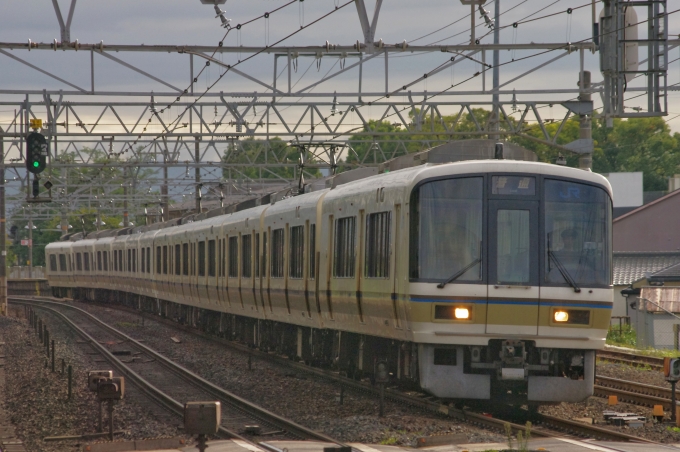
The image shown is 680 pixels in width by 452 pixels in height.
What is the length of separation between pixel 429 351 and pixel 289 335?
26.1 ft

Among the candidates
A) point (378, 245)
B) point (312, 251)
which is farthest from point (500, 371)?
point (312, 251)

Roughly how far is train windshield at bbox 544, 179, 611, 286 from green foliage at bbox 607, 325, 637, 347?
703 inches

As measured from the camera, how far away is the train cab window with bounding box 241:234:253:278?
20.8 metres

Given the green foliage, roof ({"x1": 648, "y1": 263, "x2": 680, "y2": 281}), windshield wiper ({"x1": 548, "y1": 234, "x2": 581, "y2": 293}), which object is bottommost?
the green foliage

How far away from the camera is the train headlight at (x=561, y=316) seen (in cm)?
1149

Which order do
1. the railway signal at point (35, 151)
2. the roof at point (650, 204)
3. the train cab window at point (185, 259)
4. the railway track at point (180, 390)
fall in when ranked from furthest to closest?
the roof at point (650, 204), the train cab window at point (185, 259), the railway signal at point (35, 151), the railway track at point (180, 390)

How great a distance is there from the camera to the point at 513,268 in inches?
452

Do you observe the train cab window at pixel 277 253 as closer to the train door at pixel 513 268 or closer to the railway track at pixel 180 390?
the railway track at pixel 180 390

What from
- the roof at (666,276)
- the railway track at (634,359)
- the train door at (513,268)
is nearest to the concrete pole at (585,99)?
the railway track at (634,359)

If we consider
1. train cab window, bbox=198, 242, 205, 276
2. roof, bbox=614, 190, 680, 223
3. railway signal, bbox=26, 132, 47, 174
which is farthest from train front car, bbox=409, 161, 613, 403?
roof, bbox=614, 190, 680, 223

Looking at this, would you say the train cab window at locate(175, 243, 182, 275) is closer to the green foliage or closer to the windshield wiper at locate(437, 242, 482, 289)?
the green foliage

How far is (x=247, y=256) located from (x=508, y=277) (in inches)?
404

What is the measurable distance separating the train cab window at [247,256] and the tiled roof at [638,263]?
69.3 feet

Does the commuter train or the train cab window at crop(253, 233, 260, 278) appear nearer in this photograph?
the commuter train
